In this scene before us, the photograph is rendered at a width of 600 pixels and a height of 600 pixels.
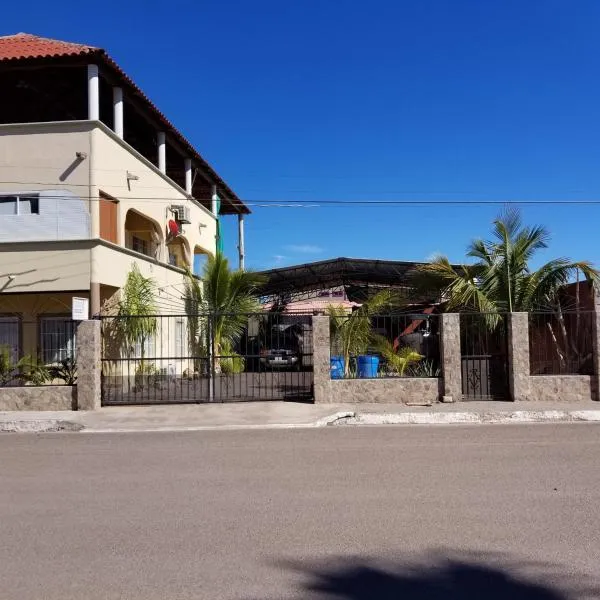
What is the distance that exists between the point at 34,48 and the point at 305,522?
16.3 metres

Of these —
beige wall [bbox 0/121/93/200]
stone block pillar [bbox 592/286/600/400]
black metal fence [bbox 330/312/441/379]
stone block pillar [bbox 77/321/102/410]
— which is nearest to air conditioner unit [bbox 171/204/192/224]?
beige wall [bbox 0/121/93/200]

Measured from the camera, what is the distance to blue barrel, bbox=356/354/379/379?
15.3m

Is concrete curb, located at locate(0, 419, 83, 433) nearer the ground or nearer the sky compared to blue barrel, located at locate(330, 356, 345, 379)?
nearer the ground

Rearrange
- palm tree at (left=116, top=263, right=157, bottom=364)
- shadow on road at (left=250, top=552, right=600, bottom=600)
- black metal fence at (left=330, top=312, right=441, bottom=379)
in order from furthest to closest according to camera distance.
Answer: palm tree at (left=116, top=263, right=157, bottom=364) → black metal fence at (left=330, top=312, right=441, bottom=379) → shadow on road at (left=250, top=552, right=600, bottom=600)

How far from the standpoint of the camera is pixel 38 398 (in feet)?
43.5

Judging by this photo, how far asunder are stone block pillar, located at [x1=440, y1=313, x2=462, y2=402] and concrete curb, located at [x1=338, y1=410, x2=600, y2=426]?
54.4 inches

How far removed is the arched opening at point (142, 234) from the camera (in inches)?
803

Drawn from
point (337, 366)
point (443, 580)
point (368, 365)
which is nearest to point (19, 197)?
point (337, 366)

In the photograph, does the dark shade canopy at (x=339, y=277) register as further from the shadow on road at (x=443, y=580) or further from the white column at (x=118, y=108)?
the shadow on road at (x=443, y=580)

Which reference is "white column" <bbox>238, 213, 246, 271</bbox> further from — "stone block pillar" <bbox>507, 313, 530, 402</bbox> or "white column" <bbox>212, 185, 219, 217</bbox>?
"stone block pillar" <bbox>507, 313, 530, 402</bbox>

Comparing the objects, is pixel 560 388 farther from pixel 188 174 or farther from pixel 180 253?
pixel 188 174

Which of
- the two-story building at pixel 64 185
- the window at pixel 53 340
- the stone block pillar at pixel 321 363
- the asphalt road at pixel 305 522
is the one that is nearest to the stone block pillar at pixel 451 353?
the stone block pillar at pixel 321 363

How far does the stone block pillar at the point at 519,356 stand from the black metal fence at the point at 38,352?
9.35 m

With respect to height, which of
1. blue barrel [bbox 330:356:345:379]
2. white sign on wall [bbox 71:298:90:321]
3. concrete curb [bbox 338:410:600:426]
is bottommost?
concrete curb [bbox 338:410:600:426]
